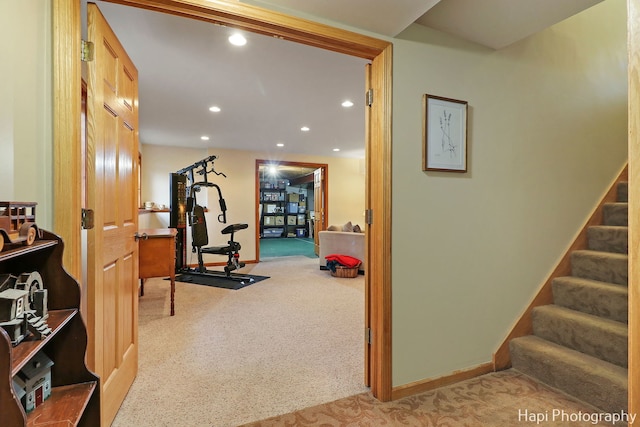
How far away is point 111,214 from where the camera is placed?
5.20 ft

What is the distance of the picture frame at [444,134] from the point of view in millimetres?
1873

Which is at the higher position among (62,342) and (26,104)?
(26,104)

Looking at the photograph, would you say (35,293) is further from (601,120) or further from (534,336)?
(601,120)

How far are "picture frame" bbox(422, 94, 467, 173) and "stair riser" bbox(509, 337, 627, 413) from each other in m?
1.31

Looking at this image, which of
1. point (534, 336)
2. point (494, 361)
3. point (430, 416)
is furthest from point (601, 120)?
point (430, 416)

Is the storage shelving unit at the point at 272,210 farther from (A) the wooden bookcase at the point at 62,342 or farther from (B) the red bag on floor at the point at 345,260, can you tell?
(A) the wooden bookcase at the point at 62,342

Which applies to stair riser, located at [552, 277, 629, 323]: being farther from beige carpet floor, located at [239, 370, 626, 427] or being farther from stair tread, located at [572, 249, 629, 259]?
beige carpet floor, located at [239, 370, 626, 427]

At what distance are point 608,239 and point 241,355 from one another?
2.97 metres

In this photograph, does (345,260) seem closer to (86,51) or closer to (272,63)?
(272,63)

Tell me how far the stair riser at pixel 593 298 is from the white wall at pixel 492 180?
149 mm

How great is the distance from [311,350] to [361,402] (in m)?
0.75

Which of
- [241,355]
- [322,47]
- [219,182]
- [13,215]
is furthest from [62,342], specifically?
[219,182]

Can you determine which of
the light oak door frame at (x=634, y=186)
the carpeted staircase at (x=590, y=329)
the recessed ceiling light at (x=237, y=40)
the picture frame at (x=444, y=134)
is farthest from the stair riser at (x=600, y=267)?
the recessed ceiling light at (x=237, y=40)

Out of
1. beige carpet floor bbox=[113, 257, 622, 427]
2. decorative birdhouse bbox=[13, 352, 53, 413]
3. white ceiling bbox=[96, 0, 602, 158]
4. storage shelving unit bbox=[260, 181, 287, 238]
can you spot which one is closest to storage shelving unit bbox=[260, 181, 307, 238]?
storage shelving unit bbox=[260, 181, 287, 238]
